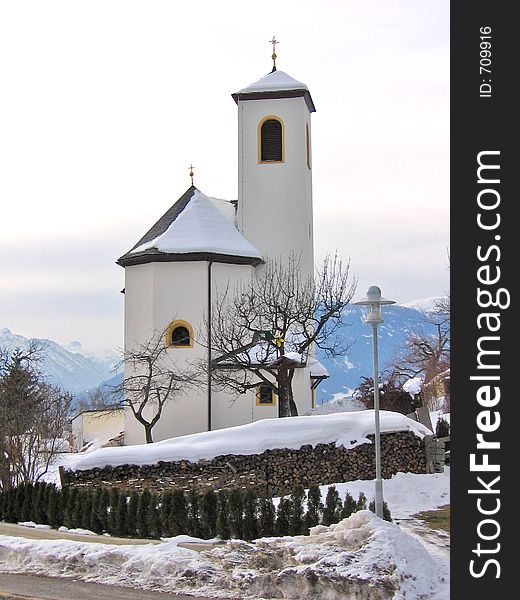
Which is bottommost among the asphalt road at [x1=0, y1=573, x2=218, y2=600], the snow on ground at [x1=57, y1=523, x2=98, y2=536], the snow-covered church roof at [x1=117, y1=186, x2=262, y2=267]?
the snow on ground at [x1=57, y1=523, x2=98, y2=536]

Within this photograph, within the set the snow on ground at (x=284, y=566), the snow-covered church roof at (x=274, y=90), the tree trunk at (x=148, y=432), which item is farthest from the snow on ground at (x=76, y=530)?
the snow-covered church roof at (x=274, y=90)

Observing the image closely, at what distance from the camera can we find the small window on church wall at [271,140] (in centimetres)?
3180

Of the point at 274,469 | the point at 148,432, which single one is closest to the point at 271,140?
the point at 148,432

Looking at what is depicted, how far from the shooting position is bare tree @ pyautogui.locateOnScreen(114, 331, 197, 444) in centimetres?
2791

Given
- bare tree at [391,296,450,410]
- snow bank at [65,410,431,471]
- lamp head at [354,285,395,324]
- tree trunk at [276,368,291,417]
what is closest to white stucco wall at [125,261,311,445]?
tree trunk at [276,368,291,417]

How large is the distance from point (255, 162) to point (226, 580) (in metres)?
22.6

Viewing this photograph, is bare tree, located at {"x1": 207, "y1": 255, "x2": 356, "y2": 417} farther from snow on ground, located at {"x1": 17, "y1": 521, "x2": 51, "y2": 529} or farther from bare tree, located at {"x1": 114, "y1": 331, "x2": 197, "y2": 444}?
snow on ground, located at {"x1": 17, "y1": 521, "x2": 51, "y2": 529}

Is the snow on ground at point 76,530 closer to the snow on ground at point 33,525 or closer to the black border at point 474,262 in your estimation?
the snow on ground at point 33,525

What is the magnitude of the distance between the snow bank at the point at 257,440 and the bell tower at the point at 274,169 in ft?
41.2

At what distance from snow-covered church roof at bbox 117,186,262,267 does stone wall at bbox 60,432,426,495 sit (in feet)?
35.4

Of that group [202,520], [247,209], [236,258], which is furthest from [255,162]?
[202,520]

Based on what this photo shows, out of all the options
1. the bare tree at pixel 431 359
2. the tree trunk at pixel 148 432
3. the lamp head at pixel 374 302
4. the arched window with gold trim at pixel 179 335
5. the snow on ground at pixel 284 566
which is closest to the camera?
the snow on ground at pixel 284 566

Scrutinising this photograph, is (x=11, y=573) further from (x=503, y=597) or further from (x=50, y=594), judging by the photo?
(x=503, y=597)

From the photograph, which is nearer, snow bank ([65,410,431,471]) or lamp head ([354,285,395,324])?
lamp head ([354,285,395,324])
